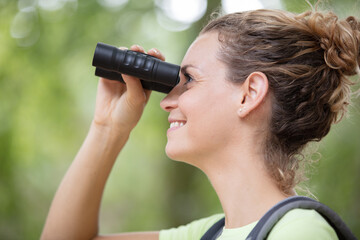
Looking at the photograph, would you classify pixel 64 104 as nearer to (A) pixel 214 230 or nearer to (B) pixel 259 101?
(A) pixel 214 230

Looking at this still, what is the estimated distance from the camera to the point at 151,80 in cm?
157

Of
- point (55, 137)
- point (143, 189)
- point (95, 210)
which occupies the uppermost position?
point (95, 210)

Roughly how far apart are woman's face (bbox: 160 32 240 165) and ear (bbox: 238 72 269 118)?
25 millimetres

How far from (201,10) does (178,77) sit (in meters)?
2.44

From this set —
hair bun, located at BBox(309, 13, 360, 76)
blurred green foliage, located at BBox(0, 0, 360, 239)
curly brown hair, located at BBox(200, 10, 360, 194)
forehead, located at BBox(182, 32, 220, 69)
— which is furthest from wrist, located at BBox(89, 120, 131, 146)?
blurred green foliage, located at BBox(0, 0, 360, 239)

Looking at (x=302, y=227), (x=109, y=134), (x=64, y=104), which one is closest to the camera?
(x=302, y=227)

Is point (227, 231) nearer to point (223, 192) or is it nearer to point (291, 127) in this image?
point (223, 192)

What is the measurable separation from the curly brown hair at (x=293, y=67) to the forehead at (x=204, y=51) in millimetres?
31

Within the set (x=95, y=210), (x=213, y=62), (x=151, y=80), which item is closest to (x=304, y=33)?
(x=213, y=62)

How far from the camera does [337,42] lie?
1430mm

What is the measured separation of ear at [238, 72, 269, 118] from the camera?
1.39 m

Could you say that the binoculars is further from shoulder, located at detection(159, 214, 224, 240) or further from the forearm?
shoulder, located at detection(159, 214, 224, 240)

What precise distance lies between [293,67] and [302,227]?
0.54 metres

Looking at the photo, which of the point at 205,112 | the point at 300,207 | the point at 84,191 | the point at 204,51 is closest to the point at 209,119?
the point at 205,112
